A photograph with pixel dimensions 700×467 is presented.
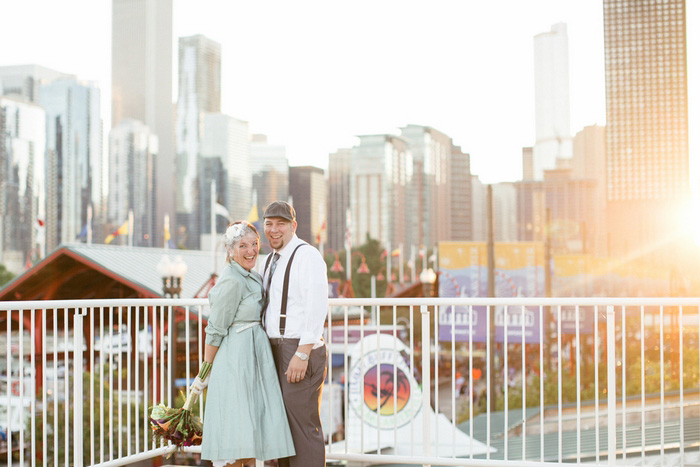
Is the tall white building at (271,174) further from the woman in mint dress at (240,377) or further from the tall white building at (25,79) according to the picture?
the woman in mint dress at (240,377)

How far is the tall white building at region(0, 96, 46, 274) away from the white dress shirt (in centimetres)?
10560

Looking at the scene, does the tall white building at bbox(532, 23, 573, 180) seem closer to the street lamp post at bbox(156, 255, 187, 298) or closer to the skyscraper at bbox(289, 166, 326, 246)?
the skyscraper at bbox(289, 166, 326, 246)

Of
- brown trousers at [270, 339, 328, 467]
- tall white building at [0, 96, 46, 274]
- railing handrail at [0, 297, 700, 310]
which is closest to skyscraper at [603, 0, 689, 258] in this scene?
railing handrail at [0, 297, 700, 310]

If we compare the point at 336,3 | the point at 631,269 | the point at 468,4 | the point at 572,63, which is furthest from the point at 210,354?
the point at 572,63

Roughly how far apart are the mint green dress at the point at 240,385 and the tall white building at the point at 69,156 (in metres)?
116

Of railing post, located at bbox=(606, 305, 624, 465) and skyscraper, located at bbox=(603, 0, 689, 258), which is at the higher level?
Result: skyscraper, located at bbox=(603, 0, 689, 258)

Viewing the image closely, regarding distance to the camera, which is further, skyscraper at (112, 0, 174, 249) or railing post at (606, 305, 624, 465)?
skyscraper at (112, 0, 174, 249)

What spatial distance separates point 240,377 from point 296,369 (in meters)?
0.30

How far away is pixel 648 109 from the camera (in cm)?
7844

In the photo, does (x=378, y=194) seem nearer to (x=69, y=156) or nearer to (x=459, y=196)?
(x=459, y=196)

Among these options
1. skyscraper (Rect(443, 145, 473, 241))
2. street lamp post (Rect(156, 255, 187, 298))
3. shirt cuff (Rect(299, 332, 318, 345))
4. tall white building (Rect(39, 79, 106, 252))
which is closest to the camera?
shirt cuff (Rect(299, 332, 318, 345))

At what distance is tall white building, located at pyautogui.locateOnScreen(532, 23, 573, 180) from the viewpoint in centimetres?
9538

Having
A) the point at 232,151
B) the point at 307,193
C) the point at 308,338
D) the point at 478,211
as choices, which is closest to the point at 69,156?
the point at 232,151

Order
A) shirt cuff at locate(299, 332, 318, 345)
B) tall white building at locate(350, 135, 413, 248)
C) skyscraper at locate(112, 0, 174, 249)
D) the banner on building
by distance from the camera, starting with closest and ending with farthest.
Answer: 1. shirt cuff at locate(299, 332, 318, 345)
2. the banner on building
3. tall white building at locate(350, 135, 413, 248)
4. skyscraper at locate(112, 0, 174, 249)
